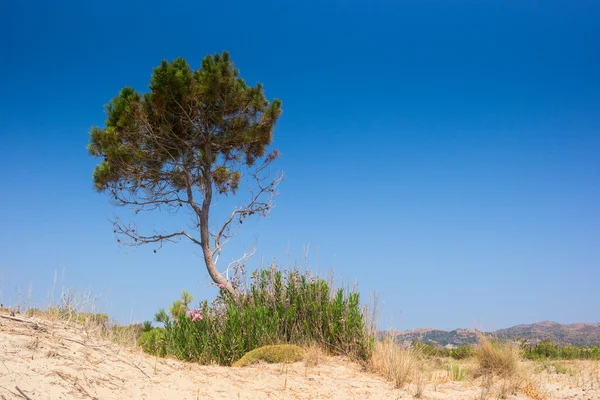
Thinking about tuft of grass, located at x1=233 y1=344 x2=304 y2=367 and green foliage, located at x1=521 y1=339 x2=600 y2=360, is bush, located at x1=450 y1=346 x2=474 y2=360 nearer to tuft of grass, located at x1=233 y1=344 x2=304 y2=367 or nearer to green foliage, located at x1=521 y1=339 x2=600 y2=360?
green foliage, located at x1=521 y1=339 x2=600 y2=360


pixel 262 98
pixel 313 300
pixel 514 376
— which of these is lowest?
pixel 514 376

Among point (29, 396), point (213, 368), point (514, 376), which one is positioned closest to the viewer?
point (29, 396)

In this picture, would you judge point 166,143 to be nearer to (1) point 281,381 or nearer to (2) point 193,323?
(2) point 193,323

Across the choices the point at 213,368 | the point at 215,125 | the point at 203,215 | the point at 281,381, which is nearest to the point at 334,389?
the point at 281,381

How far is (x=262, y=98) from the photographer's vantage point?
1423 centimetres

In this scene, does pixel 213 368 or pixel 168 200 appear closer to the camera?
pixel 213 368

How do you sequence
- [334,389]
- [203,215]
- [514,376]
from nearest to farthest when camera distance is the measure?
1. [334,389]
2. [514,376]
3. [203,215]

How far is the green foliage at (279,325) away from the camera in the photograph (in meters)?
8.60

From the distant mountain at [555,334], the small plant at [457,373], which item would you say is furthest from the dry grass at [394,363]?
the distant mountain at [555,334]

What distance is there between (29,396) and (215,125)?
34.6 ft

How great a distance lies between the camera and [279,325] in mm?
9234

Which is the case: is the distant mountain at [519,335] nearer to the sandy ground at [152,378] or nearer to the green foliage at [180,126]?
the sandy ground at [152,378]

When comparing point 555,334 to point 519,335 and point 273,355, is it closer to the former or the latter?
point 519,335

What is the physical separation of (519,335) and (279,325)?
7.05m
